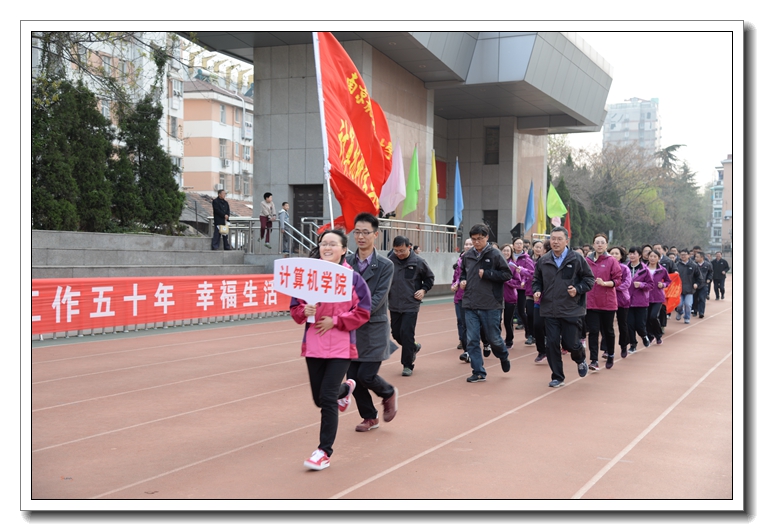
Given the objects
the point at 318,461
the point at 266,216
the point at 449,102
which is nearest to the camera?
the point at 318,461

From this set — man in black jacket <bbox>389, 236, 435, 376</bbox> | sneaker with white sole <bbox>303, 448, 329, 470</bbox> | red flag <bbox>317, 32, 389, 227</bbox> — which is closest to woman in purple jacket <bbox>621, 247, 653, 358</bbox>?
man in black jacket <bbox>389, 236, 435, 376</bbox>

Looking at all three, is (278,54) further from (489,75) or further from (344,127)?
(344,127)

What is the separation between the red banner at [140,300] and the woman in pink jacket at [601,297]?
325 inches

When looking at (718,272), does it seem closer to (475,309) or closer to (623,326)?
(623,326)

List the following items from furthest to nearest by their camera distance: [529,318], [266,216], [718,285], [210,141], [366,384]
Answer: [210,141]
[718,285]
[266,216]
[529,318]
[366,384]

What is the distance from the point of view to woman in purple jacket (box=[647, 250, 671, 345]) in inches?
545

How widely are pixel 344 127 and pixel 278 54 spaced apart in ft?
55.9

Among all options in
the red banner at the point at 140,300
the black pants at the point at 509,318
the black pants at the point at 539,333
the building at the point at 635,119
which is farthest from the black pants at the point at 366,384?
the building at the point at 635,119

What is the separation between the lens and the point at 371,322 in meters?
6.38

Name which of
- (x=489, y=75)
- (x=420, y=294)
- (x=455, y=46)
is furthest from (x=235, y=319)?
(x=489, y=75)

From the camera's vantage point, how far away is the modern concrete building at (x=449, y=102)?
25.1 m

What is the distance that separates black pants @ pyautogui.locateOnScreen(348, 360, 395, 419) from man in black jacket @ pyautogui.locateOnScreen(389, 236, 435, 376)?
309 cm

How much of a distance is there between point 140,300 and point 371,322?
9.13m

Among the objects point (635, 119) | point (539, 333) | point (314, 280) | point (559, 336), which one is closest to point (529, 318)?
point (539, 333)
